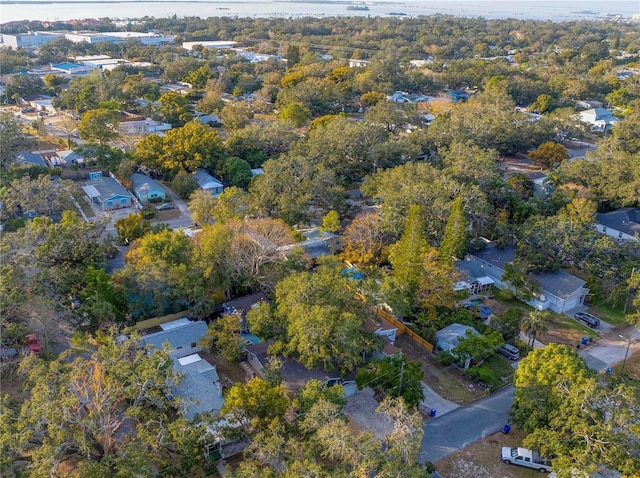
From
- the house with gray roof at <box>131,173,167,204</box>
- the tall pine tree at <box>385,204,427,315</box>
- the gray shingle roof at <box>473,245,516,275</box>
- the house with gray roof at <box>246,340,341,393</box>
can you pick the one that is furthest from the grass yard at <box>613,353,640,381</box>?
the house with gray roof at <box>131,173,167,204</box>

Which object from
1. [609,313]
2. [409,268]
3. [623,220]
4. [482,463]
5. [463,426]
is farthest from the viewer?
[623,220]

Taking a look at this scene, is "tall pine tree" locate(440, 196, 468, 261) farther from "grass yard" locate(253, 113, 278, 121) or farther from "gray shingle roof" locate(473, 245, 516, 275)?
"grass yard" locate(253, 113, 278, 121)

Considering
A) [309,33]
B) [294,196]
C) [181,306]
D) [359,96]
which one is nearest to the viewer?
[181,306]

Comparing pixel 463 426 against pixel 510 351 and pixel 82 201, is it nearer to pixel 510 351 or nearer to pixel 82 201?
pixel 510 351

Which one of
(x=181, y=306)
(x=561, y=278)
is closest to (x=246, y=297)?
(x=181, y=306)

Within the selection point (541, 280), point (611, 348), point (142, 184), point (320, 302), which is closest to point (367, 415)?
point (320, 302)

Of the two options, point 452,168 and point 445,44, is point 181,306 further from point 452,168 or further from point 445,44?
point 445,44
